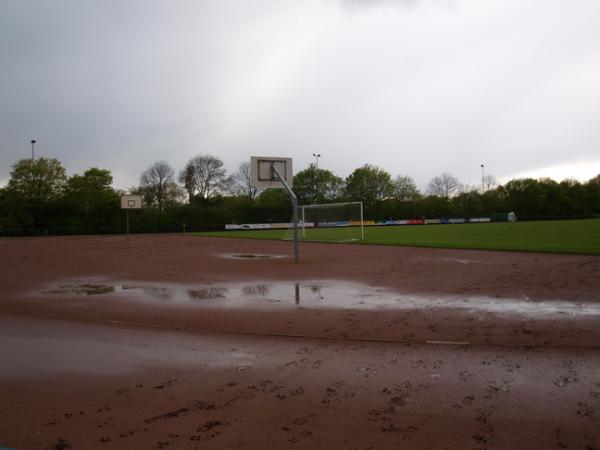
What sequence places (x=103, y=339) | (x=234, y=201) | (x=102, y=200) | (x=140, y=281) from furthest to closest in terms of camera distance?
(x=234, y=201), (x=102, y=200), (x=140, y=281), (x=103, y=339)

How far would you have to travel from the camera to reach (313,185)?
91.2 meters

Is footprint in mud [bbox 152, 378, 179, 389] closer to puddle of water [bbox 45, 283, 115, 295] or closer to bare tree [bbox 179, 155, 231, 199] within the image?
puddle of water [bbox 45, 283, 115, 295]

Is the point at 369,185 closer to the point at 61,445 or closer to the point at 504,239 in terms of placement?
the point at 504,239

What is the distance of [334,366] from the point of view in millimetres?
5531

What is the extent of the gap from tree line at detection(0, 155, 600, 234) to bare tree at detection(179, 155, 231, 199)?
0.19 metres

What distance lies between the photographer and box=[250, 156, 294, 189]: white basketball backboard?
1909 centimetres

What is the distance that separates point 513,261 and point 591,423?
1387cm

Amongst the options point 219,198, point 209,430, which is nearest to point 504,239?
point 209,430

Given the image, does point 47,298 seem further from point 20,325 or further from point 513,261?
point 513,261

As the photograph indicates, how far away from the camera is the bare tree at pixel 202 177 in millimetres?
85375

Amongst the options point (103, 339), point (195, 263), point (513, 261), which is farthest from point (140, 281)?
point (513, 261)

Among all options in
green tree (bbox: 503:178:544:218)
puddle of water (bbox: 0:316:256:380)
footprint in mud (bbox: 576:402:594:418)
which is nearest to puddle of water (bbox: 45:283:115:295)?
puddle of water (bbox: 0:316:256:380)

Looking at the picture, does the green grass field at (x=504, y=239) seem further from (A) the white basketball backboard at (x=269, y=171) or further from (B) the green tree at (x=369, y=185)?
(B) the green tree at (x=369, y=185)

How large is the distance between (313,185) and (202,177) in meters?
22.3
